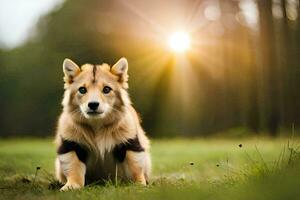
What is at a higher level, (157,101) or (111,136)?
(157,101)

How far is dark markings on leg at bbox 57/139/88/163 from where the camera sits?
26.0 feet

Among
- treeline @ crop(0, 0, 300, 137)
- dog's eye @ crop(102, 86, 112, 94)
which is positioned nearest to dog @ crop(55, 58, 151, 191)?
dog's eye @ crop(102, 86, 112, 94)

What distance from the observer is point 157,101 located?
23.3 meters

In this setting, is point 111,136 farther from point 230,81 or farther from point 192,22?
point 230,81

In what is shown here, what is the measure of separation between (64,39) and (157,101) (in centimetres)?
352

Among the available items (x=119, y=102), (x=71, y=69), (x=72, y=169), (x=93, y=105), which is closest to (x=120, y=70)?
(x=119, y=102)

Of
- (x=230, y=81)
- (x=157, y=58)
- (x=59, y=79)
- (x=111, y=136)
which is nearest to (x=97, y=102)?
(x=111, y=136)

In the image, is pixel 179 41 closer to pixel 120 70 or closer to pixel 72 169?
pixel 120 70

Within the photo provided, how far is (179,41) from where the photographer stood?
23078 mm

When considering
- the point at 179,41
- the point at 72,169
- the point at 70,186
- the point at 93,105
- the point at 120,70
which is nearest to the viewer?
the point at 70,186

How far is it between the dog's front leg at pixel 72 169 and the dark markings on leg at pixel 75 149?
40 mm

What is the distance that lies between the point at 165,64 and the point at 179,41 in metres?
0.94

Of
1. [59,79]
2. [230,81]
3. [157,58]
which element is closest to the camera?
[59,79]

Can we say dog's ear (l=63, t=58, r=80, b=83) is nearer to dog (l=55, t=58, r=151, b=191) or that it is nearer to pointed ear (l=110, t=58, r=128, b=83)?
dog (l=55, t=58, r=151, b=191)
